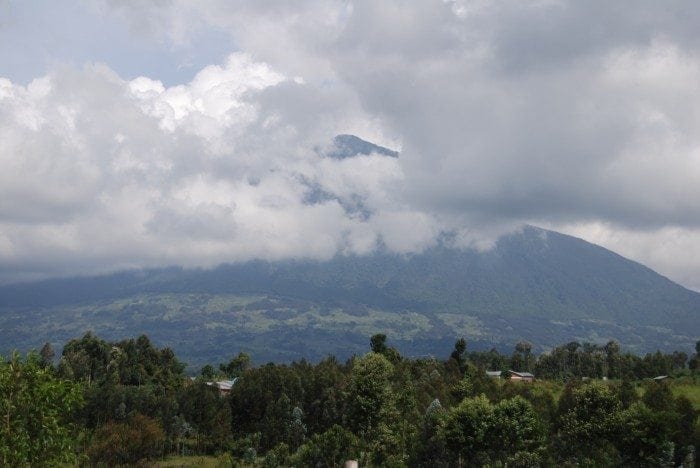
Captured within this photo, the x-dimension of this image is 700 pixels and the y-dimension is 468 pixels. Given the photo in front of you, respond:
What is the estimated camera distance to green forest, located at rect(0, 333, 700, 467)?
31281mm

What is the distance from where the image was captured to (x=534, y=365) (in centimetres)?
17012

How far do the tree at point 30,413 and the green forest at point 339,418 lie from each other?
53mm

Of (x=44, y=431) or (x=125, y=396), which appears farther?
(x=125, y=396)

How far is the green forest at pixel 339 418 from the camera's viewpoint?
3128 cm

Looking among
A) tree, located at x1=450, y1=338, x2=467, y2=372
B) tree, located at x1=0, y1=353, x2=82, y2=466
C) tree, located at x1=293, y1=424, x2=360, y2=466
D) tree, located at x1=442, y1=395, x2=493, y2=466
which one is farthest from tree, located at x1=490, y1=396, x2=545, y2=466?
tree, located at x1=450, y1=338, x2=467, y2=372

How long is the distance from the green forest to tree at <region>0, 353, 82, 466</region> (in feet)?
0.17

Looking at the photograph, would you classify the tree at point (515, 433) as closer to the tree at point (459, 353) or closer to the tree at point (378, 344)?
the tree at point (459, 353)

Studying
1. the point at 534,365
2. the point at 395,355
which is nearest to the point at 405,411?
the point at 395,355

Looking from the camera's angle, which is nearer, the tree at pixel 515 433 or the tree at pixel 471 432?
the tree at pixel 515 433

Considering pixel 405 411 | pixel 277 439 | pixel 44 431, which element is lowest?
pixel 277 439

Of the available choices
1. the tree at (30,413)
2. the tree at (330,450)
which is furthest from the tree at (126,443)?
the tree at (30,413)

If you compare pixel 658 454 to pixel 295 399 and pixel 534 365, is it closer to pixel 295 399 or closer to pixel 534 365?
pixel 295 399

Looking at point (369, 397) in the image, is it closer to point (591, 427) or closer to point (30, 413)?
point (591, 427)

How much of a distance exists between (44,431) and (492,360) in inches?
6464
